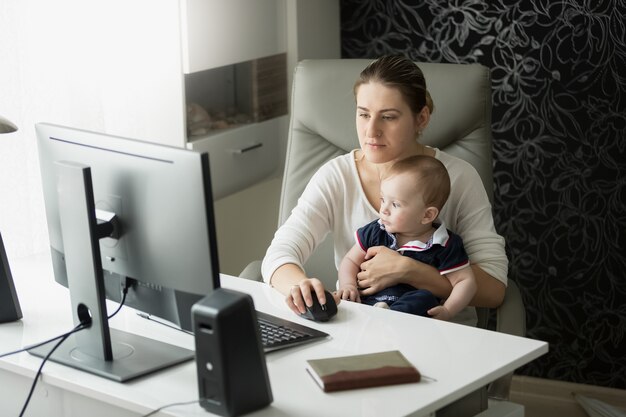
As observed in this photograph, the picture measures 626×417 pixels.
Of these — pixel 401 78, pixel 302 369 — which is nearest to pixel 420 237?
pixel 401 78

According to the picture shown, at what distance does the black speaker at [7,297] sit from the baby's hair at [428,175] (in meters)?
0.84

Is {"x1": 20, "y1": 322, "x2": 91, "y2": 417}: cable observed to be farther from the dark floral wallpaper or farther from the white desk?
the dark floral wallpaper

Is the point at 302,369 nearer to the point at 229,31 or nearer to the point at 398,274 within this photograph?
the point at 398,274

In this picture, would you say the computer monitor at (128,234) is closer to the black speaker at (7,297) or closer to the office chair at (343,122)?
the black speaker at (7,297)

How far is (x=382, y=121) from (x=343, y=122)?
0.94ft

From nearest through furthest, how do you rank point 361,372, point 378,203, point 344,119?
point 361,372 → point 378,203 → point 344,119

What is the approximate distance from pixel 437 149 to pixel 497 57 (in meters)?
0.91

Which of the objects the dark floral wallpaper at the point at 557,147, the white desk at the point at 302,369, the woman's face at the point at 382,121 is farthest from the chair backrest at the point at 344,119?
the dark floral wallpaper at the point at 557,147

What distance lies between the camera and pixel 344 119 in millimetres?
2602

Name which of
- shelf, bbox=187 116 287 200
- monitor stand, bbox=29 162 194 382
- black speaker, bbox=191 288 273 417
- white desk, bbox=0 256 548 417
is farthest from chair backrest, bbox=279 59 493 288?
black speaker, bbox=191 288 273 417

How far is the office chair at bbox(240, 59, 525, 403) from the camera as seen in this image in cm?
252

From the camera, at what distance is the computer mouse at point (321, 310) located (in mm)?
1997

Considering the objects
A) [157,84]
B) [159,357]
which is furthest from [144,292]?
[157,84]

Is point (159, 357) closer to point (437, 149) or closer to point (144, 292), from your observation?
point (144, 292)
